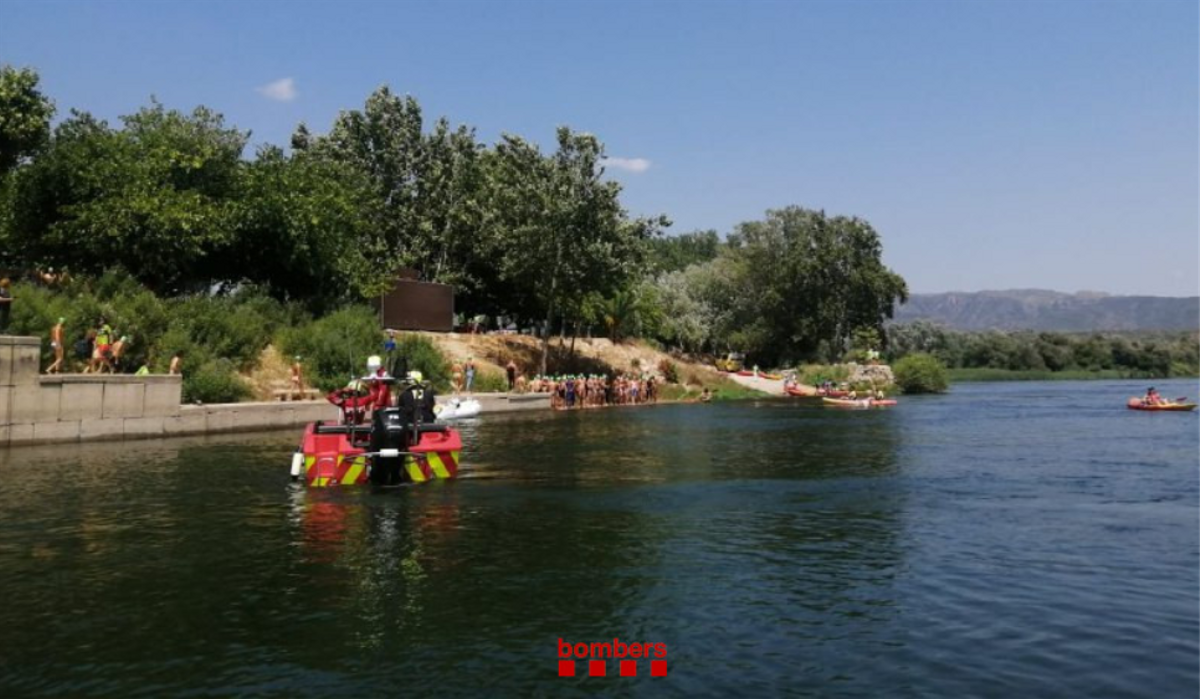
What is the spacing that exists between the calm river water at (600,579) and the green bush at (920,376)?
6114cm

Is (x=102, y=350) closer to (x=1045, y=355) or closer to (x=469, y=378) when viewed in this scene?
(x=469, y=378)

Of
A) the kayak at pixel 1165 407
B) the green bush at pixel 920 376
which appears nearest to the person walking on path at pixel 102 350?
the kayak at pixel 1165 407

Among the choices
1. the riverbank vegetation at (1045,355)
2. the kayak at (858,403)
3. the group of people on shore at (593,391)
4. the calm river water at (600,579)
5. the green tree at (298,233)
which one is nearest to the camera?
the calm river water at (600,579)

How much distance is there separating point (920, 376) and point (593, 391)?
1454 inches

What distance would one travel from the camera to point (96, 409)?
29.9m

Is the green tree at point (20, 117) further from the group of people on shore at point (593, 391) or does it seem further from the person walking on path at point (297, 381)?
the group of people on shore at point (593, 391)

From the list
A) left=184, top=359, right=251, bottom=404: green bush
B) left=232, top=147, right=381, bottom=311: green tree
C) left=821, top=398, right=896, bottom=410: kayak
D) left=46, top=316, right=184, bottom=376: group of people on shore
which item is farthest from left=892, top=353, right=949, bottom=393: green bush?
left=46, top=316, right=184, bottom=376: group of people on shore

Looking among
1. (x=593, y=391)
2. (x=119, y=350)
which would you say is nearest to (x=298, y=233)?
(x=119, y=350)

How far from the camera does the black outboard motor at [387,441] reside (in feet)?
65.8

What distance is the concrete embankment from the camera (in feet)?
90.4

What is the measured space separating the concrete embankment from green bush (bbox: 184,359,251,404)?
2.10 meters

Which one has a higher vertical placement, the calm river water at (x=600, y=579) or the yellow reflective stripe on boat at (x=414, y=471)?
the yellow reflective stripe on boat at (x=414, y=471)

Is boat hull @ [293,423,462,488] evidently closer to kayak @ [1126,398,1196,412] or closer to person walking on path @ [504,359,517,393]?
person walking on path @ [504,359,517,393]

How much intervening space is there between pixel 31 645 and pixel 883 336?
10097 cm
